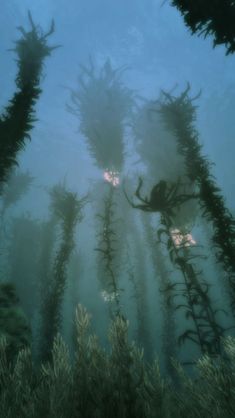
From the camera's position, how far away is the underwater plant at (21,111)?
27.7 ft

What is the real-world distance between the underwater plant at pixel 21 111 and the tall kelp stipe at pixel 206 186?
4826mm

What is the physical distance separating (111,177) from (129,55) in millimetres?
22274

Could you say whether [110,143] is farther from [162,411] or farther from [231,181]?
[231,181]

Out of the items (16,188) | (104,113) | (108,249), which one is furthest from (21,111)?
(16,188)

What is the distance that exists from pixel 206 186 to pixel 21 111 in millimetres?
5823

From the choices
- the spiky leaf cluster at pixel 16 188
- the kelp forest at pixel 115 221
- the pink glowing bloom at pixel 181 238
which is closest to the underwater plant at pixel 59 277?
the kelp forest at pixel 115 221

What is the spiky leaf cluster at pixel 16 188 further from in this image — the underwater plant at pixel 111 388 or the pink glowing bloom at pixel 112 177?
the underwater plant at pixel 111 388

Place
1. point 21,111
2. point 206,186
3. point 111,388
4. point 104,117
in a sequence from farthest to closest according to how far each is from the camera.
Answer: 1. point 104,117
2. point 21,111
3. point 206,186
4. point 111,388

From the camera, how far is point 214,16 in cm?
520

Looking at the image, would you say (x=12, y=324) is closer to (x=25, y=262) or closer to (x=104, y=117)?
(x=104, y=117)

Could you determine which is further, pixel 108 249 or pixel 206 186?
pixel 108 249

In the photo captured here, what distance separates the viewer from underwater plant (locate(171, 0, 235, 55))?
202 inches

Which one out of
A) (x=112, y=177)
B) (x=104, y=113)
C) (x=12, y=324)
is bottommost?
(x=12, y=324)

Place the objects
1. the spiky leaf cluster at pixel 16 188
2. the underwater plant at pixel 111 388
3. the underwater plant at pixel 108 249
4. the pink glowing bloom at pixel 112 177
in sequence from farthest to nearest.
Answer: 1. the spiky leaf cluster at pixel 16 188
2. the pink glowing bloom at pixel 112 177
3. the underwater plant at pixel 108 249
4. the underwater plant at pixel 111 388
